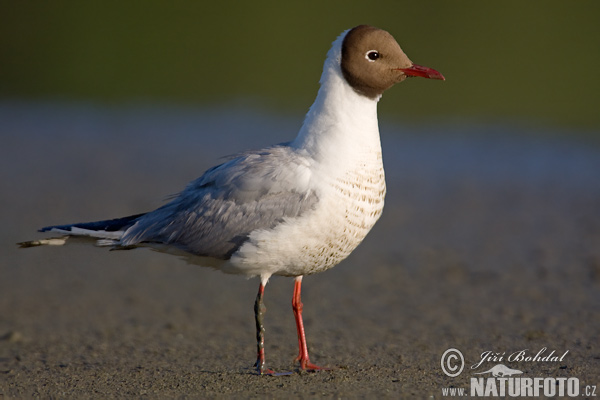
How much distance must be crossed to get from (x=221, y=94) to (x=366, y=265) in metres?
10.5

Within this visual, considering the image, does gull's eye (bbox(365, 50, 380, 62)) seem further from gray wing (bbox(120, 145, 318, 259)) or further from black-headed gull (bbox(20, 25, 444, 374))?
gray wing (bbox(120, 145, 318, 259))

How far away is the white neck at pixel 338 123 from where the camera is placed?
6.30 m

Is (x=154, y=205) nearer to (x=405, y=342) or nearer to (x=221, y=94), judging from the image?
(x=405, y=342)

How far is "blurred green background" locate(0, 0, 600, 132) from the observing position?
19.0 metres

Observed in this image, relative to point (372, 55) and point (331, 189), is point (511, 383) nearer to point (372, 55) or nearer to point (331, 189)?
point (331, 189)

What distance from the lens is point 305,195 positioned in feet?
20.1

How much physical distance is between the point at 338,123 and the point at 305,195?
62cm

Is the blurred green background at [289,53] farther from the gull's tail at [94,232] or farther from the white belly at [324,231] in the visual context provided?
the gull's tail at [94,232]

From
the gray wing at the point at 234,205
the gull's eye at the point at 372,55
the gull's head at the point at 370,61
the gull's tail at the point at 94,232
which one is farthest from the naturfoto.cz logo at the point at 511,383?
the gull's tail at the point at 94,232

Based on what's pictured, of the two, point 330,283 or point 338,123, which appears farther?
point 330,283

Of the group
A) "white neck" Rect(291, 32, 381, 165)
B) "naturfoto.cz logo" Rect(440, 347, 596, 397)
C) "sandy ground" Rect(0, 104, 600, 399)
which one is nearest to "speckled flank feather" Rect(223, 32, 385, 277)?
"white neck" Rect(291, 32, 381, 165)

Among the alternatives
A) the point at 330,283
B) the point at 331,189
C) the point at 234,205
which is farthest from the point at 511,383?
the point at 330,283

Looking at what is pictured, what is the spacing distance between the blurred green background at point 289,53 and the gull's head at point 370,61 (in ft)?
35.2

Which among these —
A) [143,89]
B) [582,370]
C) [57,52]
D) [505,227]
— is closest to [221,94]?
[143,89]
